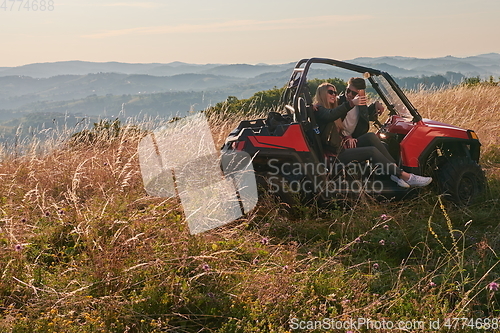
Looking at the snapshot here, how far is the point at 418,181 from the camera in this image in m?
5.76

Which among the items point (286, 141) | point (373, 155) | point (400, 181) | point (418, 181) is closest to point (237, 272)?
point (286, 141)

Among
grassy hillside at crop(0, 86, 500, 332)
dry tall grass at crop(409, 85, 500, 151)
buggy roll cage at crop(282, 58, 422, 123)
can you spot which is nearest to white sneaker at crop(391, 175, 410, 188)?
grassy hillside at crop(0, 86, 500, 332)

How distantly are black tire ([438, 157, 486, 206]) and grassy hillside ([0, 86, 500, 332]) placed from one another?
0.32 metres

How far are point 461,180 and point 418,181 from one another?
0.71 metres

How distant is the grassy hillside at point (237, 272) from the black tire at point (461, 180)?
32 cm

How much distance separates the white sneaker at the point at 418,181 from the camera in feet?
18.9

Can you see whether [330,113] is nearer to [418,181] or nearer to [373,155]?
[373,155]

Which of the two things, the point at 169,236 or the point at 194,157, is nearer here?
the point at 169,236

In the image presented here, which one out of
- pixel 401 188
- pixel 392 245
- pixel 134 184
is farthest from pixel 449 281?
pixel 134 184

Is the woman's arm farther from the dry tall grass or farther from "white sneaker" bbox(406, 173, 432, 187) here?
the dry tall grass

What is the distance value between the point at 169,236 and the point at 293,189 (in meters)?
1.68

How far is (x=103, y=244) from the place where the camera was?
13.7 ft

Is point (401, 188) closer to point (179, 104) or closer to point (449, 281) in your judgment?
point (449, 281)

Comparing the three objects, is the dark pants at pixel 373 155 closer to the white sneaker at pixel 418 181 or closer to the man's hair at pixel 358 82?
the white sneaker at pixel 418 181
